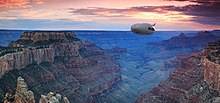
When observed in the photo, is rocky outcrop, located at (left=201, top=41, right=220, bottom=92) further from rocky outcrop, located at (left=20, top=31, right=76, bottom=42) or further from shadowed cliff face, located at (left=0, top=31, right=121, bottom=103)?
rocky outcrop, located at (left=20, top=31, right=76, bottom=42)

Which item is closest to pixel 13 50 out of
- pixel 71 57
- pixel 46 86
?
pixel 46 86

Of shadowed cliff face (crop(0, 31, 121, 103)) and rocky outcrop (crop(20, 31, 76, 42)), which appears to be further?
rocky outcrop (crop(20, 31, 76, 42))

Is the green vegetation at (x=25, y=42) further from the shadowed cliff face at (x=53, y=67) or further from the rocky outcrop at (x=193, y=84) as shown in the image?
the rocky outcrop at (x=193, y=84)

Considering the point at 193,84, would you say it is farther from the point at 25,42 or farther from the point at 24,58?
the point at 25,42

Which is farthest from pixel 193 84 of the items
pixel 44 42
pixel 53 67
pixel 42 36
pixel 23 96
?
pixel 42 36

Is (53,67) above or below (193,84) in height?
above

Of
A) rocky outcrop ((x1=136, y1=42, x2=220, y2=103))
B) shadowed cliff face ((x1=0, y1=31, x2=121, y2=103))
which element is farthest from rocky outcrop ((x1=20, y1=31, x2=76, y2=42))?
rocky outcrop ((x1=136, y1=42, x2=220, y2=103))

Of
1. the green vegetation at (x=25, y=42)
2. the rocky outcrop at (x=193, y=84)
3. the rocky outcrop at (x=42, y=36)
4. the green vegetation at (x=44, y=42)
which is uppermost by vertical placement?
the rocky outcrop at (x=42, y=36)

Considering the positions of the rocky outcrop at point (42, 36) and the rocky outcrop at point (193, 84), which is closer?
the rocky outcrop at point (193, 84)

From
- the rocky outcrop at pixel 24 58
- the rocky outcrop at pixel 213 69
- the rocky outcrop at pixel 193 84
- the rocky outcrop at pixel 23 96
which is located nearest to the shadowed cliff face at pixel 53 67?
the rocky outcrop at pixel 24 58
